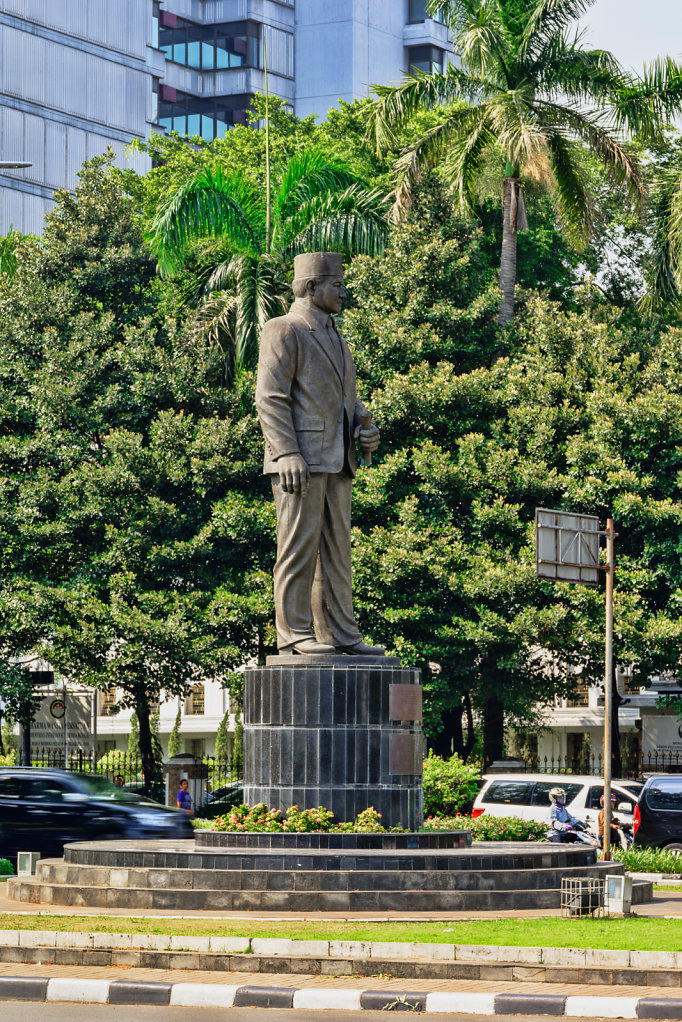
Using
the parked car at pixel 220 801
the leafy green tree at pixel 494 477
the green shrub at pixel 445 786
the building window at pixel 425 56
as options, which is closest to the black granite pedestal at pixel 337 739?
the green shrub at pixel 445 786

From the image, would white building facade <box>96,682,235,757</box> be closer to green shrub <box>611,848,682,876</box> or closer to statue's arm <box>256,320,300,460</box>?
green shrub <box>611,848,682,876</box>

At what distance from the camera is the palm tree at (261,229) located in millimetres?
29141

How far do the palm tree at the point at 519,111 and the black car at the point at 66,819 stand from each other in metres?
14.6

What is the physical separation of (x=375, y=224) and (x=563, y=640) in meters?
8.98

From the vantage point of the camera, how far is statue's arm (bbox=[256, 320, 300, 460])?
1474 cm

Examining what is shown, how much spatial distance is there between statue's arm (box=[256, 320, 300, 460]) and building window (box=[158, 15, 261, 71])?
70.7 m

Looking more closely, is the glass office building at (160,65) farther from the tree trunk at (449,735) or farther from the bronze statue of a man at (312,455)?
the bronze statue of a man at (312,455)

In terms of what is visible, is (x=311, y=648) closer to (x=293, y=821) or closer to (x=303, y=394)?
(x=293, y=821)

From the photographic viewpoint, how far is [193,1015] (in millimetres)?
8828

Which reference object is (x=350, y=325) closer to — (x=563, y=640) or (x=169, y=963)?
(x=563, y=640)

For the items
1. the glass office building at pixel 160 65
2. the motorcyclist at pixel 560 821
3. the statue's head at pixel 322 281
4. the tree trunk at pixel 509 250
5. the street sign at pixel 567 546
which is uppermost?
the glass office building at pixel 160 65

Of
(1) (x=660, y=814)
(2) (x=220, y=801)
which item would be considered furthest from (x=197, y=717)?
(1) (x=660, y=814)

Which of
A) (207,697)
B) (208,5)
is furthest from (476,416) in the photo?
(208,5)

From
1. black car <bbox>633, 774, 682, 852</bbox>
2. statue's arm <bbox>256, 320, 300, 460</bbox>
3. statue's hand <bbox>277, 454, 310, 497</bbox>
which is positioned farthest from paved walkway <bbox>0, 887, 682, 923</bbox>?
black car <bbox>633, 774, 682, 852</bbox>
